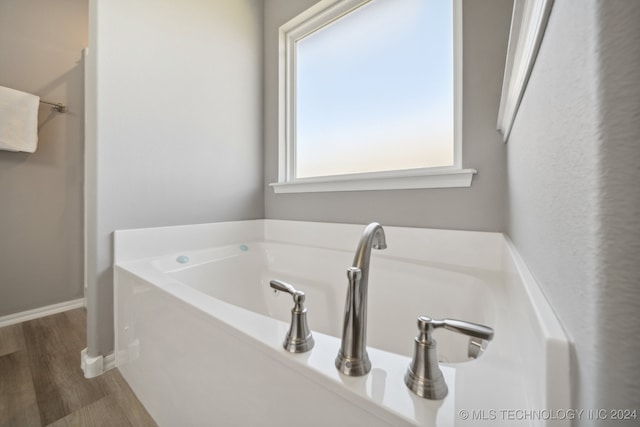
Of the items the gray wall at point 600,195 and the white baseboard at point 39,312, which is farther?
the white baseboard at point 39,312

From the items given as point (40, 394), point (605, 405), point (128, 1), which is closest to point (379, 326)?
point (605, 405)

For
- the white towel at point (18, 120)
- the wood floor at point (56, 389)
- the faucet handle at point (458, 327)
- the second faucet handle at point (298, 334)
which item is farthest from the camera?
the white towel at point (18, 120)

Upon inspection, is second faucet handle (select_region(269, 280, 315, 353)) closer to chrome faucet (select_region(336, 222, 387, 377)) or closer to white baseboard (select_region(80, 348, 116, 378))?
chrome faucet (select_region(336, 222, 387, 377))

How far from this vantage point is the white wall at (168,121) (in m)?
1.12

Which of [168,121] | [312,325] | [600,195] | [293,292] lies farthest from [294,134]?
[600,195]

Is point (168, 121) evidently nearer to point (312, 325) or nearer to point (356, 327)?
point (312, 325)

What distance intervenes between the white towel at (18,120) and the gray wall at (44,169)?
5.6 inches

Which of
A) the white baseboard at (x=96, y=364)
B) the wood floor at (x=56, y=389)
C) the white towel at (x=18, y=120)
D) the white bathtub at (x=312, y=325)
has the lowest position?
the wood floor at (x=56, y=389)

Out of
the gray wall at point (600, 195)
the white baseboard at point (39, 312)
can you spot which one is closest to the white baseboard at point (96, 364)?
the white baseboard at point (39, 312)

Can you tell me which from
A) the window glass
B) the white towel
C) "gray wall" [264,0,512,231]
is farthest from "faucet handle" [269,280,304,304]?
the white towel

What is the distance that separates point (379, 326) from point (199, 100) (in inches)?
62.1

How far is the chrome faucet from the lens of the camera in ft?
1.38

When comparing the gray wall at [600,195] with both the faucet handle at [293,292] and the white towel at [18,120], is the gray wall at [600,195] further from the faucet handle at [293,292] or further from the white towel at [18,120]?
the white towel at [18,120]

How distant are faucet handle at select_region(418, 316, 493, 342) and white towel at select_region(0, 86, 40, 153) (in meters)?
2.42
